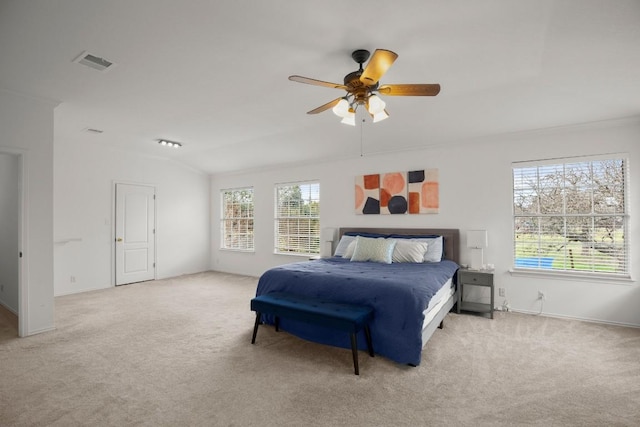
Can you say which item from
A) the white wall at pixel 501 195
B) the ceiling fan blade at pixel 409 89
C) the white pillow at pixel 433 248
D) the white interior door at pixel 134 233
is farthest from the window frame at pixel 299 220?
the ceiling fan blade at pixel 409 89

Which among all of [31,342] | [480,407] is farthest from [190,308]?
[480,407]

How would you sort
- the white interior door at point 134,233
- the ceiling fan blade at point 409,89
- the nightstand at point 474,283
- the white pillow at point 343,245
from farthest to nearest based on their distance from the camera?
the white interior door at point 134,233, the white pillow at point 343,245, the nightstand at point 474,283, the ceiling fan blade at point 409,89

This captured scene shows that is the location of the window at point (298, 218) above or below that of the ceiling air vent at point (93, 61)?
below

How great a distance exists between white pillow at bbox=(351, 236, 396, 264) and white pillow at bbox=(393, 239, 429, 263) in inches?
3.2

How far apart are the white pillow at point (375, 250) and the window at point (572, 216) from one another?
168 centimetres

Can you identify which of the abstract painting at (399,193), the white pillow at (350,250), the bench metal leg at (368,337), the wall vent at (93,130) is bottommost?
the bench metal leg at (368,337)

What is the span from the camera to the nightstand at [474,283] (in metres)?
3.98

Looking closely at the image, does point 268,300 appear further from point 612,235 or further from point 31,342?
point 612,235

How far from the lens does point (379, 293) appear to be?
287cm

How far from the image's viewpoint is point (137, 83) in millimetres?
3254

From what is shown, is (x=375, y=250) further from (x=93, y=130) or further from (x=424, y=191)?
(x=93, y=130)

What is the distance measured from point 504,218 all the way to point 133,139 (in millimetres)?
5908

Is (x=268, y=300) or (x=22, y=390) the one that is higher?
(x=268, y=300)

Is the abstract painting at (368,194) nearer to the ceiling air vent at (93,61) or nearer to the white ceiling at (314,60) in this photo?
the white ceiling at (314,60)
